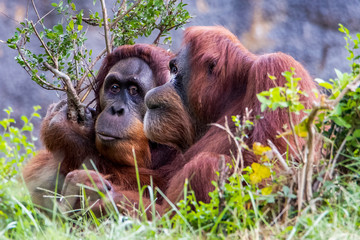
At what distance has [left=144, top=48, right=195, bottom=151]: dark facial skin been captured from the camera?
3.23 metres

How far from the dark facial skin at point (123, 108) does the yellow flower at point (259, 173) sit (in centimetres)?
132

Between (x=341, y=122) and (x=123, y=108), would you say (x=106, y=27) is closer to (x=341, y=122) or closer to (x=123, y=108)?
(x=123, y=108)

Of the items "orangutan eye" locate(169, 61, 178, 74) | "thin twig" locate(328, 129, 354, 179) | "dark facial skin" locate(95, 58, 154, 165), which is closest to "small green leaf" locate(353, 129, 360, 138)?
"thin twig" locate(328, 129, 354, 179)

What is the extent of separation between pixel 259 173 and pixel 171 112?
94 centimetres

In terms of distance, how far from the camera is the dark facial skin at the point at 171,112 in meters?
3.23

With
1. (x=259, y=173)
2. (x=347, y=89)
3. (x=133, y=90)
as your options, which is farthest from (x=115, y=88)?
(x=347, y=89)

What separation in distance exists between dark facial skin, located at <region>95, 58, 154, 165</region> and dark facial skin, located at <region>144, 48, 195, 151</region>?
0.35 meters

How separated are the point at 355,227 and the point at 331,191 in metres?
0.22

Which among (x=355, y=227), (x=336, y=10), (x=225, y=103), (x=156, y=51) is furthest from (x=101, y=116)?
(x=336, y=10)

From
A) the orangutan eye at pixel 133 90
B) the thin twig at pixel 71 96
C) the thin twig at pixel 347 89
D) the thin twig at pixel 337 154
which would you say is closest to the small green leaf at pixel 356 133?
the thin twig at pixel 337 154

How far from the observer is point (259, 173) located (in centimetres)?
243

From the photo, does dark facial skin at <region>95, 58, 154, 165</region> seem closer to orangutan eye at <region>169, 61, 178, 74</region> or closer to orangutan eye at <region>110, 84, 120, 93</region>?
orangutan eye at <region>110, 84, 120, 93</region>

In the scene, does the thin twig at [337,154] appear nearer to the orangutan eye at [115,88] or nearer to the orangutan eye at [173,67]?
the orangutan eye at [173,67]

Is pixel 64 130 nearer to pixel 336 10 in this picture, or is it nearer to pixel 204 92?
pixel 204 92
